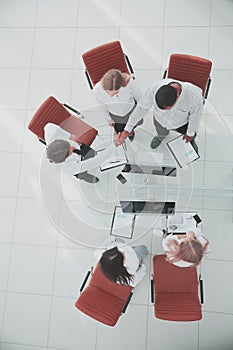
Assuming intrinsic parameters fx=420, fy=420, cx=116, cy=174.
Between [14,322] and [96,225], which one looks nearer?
[96,225]

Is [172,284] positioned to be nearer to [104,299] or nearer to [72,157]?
[104,299]

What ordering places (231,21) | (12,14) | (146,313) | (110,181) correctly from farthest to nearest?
(12,14) < (231,21) < (146,313) < (110,181)

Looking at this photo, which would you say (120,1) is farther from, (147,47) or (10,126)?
(10,126)

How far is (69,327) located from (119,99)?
2287 millimetres

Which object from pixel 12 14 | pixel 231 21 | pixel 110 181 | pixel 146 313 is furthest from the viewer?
pixel 12 14

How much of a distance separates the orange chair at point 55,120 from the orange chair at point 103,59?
15.9 inches

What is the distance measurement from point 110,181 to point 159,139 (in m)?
0.50

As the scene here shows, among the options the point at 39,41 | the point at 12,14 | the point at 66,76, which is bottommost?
the point at 66,76

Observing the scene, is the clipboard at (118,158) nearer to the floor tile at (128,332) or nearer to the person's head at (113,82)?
the person's head at (113,82)

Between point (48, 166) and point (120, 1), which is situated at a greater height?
point (120, 1)

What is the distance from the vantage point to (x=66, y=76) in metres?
4.46

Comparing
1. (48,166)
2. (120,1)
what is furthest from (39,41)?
(48,166)

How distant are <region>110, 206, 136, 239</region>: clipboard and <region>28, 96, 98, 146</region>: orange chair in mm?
635

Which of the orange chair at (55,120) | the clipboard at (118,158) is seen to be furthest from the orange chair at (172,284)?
the orange chair at (55,120)
